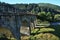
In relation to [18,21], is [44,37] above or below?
below

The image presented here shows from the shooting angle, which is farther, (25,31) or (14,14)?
(25,31)

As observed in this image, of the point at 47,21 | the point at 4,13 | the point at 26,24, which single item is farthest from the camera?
the point at 47,21

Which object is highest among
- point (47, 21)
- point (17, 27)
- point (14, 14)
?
point (14, 14)

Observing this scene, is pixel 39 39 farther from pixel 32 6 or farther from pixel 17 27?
pixel 32 6

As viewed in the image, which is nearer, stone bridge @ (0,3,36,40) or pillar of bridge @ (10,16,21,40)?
stone bridge @ (0,3,36,40)

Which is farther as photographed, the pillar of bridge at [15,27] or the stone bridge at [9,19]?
the pillar of bridge at [15,27]

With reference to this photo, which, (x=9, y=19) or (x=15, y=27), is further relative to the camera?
(x=15, y=27)

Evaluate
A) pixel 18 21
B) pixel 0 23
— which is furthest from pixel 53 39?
pixel 0 23

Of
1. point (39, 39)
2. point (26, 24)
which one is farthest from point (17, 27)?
point (26, 24)

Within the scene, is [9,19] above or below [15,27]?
above

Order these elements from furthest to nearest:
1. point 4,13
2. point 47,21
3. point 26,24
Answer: point 47,21, point 26,24, point 4,13
